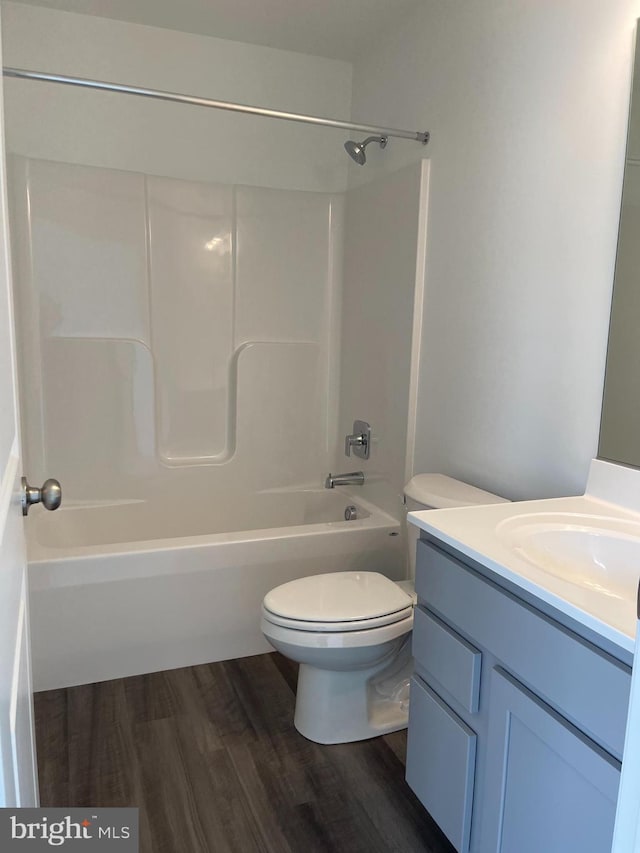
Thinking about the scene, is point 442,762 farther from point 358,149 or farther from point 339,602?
point 358,149

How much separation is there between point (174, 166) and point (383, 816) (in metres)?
2.63

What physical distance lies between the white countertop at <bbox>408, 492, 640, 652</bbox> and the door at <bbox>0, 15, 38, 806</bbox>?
82cm

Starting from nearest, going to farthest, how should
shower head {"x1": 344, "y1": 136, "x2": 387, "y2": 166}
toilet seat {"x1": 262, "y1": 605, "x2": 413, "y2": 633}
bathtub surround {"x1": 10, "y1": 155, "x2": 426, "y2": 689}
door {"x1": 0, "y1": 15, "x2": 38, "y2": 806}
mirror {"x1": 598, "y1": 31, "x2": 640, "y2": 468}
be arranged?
door {"x1": 0, "y1": 15, "x2": 38, "y2": 806}
mirror {"x1": 598, "y1": 31, "x2": 640, "y2": 468}
toilet seat {"x1": 262, "y1": 605, "x2": 413, "y2": 633}
bathtub surround {"x1": 10, "y1": 155, "x2": 426, "y2": 689}
shower head {"x1": 344, "y1": 136, "x2": 387, "y2": 166}

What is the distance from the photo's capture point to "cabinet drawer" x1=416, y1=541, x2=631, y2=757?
3.17 ft

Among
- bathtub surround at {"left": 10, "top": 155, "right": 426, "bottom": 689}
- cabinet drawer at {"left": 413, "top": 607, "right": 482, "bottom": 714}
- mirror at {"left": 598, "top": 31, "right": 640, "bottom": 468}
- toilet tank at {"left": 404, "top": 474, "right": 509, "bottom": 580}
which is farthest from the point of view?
bathtub surround at {"left": 10, "top": 155, "right": 426, "bottom": 689}

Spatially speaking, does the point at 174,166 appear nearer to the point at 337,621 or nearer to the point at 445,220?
the point at 445,220

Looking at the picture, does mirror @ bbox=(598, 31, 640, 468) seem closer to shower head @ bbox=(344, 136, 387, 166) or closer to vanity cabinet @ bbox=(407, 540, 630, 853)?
vanity cabinet @ bbox=(407, 540, 630, 853)

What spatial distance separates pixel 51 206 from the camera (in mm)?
2635

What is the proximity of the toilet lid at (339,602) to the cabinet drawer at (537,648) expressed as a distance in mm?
391

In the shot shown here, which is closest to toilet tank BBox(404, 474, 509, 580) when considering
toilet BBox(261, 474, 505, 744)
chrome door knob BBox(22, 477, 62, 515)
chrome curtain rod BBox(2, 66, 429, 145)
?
toilet BBox(261, 474, 505, 744)

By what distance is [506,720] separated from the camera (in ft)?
3.96

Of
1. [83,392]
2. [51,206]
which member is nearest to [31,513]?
[83,392]

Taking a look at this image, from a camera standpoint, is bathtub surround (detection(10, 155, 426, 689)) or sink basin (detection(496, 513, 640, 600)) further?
bathtub surround (detection(10, 155, 426, 689))

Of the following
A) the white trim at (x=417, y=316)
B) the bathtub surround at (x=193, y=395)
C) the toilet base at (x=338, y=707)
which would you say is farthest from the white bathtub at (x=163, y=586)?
the toilet base at (x=338, y=707)
